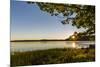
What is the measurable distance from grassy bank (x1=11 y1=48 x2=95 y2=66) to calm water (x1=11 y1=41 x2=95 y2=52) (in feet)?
0.12

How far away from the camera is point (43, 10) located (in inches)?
73.9

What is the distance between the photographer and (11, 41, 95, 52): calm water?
180 cm

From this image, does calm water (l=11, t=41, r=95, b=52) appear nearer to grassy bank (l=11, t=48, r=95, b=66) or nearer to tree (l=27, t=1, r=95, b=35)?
grassy bank (l=11, t=48, r=95, b=66)

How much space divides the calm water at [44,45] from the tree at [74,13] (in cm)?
16

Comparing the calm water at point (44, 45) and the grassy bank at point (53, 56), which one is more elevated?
the calm water at point (44, 45)

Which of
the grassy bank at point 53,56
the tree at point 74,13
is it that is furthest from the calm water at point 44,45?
the tree at point 74,13

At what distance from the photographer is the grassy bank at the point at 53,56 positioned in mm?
1803

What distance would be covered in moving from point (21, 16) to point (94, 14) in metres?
0.76

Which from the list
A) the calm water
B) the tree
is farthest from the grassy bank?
the tree

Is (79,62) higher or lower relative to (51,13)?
lower

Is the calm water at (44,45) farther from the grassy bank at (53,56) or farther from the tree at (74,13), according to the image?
the tree at (74,13)

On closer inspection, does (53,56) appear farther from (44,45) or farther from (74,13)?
(74,13)
